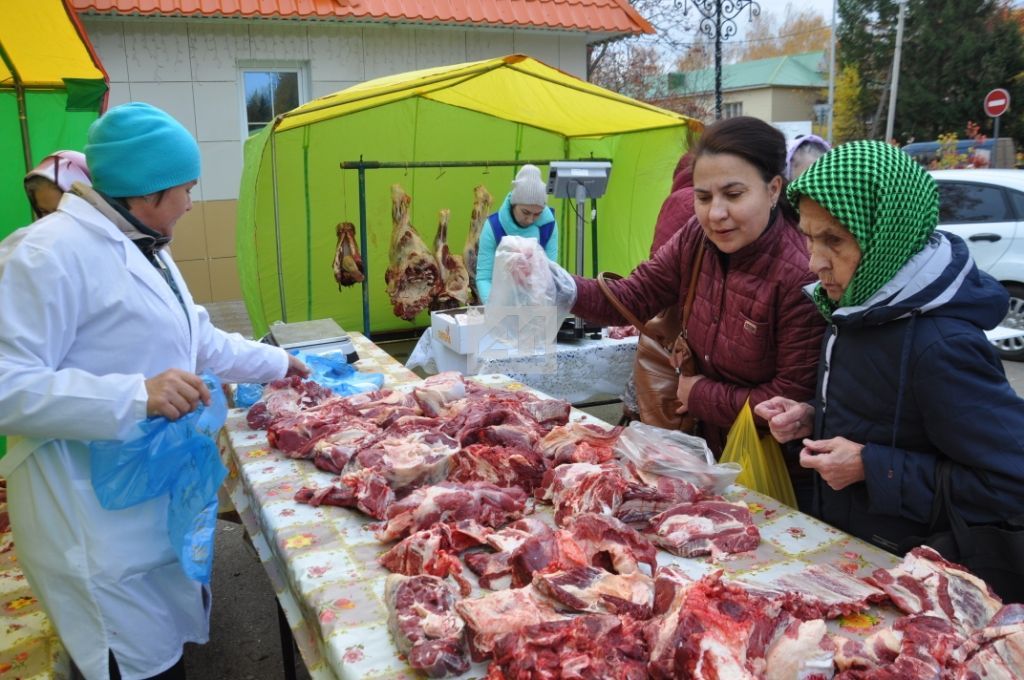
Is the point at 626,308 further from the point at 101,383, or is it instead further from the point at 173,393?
the point at 101,383

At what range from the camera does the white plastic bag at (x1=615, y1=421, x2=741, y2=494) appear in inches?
85.6

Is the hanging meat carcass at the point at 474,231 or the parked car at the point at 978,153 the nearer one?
the hanging meat carcass at the point at 474,231

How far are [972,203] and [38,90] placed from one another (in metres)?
8.92

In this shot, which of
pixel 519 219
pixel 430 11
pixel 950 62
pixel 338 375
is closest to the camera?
pixel 338 375

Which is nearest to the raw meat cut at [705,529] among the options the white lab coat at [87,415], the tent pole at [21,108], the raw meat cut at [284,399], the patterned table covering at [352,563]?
the patterned table covering at [352,563]

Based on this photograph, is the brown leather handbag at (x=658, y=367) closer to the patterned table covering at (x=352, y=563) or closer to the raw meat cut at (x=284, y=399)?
the patterned table covering at (x=352, y=563)

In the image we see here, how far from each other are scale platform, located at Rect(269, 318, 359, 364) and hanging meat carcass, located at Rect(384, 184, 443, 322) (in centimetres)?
260

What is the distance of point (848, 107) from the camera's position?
95.8 feet

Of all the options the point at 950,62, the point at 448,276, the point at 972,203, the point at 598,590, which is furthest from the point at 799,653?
the point at 950,62

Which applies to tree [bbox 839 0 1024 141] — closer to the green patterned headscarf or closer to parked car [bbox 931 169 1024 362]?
parked car [bbox 931 169 1024 362]

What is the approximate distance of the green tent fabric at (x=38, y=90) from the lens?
425 cm

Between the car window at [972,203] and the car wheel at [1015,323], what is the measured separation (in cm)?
81

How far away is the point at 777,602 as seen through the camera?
1520 mm

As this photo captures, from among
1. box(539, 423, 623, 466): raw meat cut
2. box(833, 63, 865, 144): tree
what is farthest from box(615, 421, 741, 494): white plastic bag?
box(833, 63, 865, 144): tree
